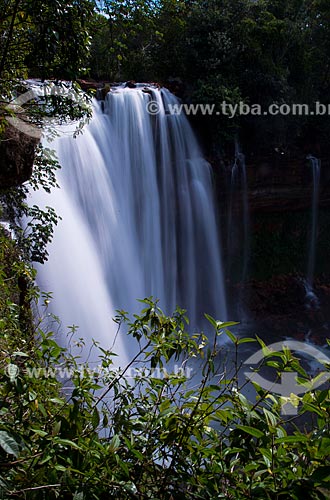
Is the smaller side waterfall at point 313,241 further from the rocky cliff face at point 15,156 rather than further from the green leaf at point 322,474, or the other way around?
the green leaf at point 322,474

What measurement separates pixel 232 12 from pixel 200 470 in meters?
12.8

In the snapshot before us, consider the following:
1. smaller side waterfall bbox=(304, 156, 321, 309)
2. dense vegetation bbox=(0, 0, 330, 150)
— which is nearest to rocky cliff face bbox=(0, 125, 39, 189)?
dense vegetation bbox=(0, 0, 330, 150)

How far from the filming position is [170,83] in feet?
38.4

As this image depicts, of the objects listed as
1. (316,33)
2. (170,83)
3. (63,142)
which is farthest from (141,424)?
(316,33)

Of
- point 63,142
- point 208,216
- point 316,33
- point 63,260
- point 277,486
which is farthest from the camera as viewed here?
point 316,33

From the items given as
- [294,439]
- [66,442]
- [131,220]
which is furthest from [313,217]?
[66,442]

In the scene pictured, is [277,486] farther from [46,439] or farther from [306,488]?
[46,439]

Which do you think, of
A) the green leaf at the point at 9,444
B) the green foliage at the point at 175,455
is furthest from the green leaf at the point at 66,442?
the green leaf at the point at 9,444

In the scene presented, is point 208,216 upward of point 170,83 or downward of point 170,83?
downward

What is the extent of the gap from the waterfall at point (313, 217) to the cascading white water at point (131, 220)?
3.62 m

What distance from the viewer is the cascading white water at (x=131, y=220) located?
7672 mm

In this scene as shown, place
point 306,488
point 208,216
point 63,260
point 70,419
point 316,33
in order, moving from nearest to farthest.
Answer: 1. point 306,488
2. point 70,419
3. point 63,260
4. point 208,216
5. point 316,33


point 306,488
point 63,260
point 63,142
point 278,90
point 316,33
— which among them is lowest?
point 63,260

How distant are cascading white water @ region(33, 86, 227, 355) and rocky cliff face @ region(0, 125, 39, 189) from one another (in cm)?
323
